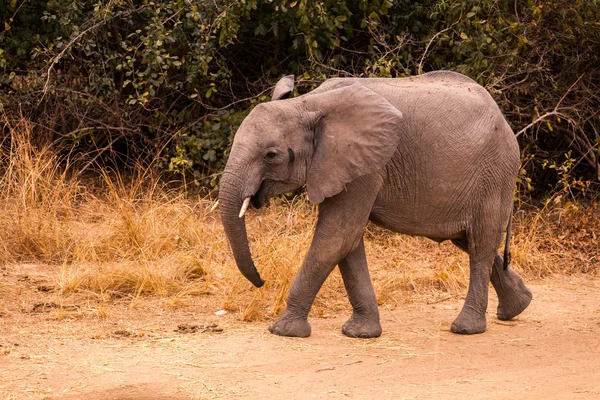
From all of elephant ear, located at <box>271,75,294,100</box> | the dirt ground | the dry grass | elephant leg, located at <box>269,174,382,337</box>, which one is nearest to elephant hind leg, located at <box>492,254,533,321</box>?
the dirt ground

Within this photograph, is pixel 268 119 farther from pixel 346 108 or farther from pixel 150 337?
pixel 150 337

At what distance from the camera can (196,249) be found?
830 cm

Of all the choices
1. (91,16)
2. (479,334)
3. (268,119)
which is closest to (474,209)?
(479,334)

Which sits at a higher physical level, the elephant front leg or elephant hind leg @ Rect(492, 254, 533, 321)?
the elephant front leg

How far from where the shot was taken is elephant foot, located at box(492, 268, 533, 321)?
274 inches

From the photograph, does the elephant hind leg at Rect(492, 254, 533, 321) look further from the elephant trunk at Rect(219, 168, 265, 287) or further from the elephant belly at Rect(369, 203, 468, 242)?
the elephant trunk at Rect(219, 168, 265, 287)

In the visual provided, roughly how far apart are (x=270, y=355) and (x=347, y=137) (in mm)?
1315

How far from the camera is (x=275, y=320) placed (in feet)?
22.4

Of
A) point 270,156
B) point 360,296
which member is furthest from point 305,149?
point 360,296

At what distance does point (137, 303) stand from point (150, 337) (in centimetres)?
79

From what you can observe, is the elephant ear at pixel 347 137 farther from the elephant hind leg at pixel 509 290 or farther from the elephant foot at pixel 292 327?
the elephant hind leg at pixel 509 290

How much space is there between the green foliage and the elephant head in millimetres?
2998

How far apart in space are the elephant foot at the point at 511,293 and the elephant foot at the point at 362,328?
99 centimetres

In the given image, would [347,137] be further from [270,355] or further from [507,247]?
[507,247]
